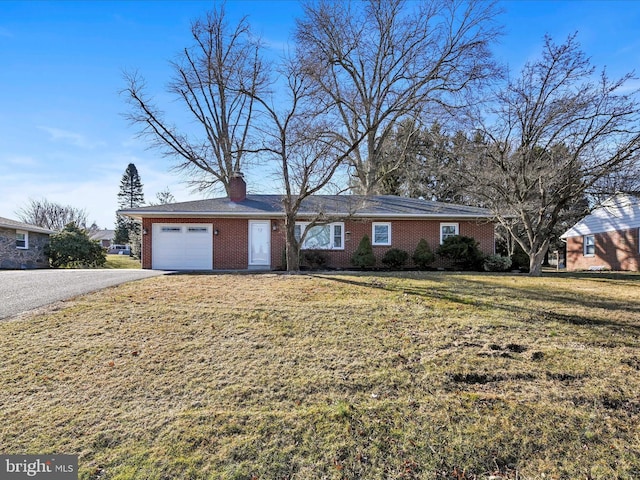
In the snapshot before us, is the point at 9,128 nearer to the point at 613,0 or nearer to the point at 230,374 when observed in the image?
the point at 230,374

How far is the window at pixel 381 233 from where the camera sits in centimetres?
1578

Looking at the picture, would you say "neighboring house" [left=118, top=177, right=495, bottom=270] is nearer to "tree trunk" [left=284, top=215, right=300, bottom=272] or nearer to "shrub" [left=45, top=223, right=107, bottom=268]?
"tree trunk" [left=284, top=215, right=300, bottom=272]

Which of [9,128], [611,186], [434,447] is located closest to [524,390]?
[434,447]

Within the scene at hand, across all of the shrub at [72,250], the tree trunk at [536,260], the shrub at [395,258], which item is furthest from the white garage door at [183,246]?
the tree trunk at [536,260]

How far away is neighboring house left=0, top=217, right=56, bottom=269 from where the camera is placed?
19.4 metres

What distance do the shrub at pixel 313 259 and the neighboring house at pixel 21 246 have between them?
17.2 metres

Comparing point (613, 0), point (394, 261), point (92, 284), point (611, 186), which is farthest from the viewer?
point (394, 261)

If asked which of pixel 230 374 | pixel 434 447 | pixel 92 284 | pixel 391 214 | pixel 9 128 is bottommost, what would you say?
pixel 434 447

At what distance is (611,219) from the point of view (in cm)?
1956

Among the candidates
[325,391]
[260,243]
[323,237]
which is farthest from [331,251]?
[325,391]

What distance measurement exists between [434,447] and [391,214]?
1272cm

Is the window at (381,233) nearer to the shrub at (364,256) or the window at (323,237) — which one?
the shrub at (364,256)

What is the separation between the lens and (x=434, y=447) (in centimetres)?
309

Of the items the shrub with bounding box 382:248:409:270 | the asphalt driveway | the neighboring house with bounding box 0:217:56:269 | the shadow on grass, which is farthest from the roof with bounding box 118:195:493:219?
the neighboring house with bounding box 0:217:56:269
